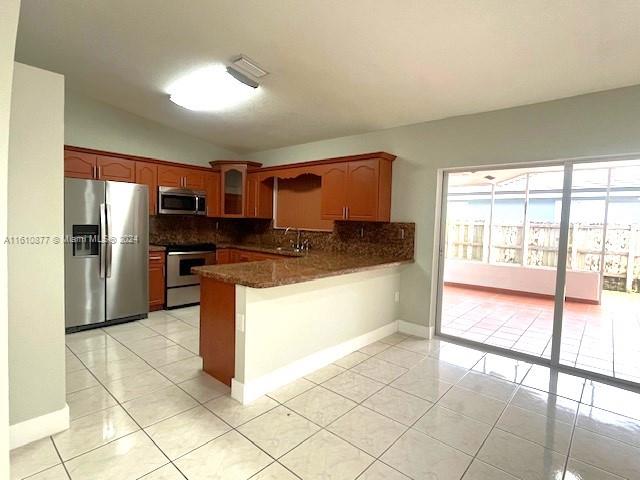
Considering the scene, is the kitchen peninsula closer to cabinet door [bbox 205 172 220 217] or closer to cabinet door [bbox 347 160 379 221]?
cabinet door [bbox 347 160 379 221]

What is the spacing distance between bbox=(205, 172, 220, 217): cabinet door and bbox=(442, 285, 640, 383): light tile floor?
3825 millimetres

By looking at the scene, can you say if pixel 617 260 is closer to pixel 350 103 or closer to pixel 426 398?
pixel 426 398

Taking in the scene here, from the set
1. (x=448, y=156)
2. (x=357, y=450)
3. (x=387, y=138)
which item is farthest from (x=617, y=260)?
(x=357, y=450)

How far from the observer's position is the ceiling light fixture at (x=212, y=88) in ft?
10.1

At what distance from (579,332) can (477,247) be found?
2.69 m

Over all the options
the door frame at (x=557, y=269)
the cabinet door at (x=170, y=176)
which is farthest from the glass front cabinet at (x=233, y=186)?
the door frame at (x=557, y=269)

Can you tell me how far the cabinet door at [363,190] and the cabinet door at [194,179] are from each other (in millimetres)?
2508

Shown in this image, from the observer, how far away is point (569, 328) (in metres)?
3.99

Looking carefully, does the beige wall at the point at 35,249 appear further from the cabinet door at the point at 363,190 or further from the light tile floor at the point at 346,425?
the cabinet door at the point at 363,190

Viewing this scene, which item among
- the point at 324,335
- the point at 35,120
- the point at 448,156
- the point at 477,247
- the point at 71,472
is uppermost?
the point at 448,156

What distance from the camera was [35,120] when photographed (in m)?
1.79

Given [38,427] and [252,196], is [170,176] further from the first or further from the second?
[38,427]

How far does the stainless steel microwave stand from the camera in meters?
4.65

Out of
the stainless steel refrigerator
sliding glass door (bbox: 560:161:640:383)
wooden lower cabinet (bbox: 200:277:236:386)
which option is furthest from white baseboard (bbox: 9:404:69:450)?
sliding glass door (bbox: 560:161:640:383)
